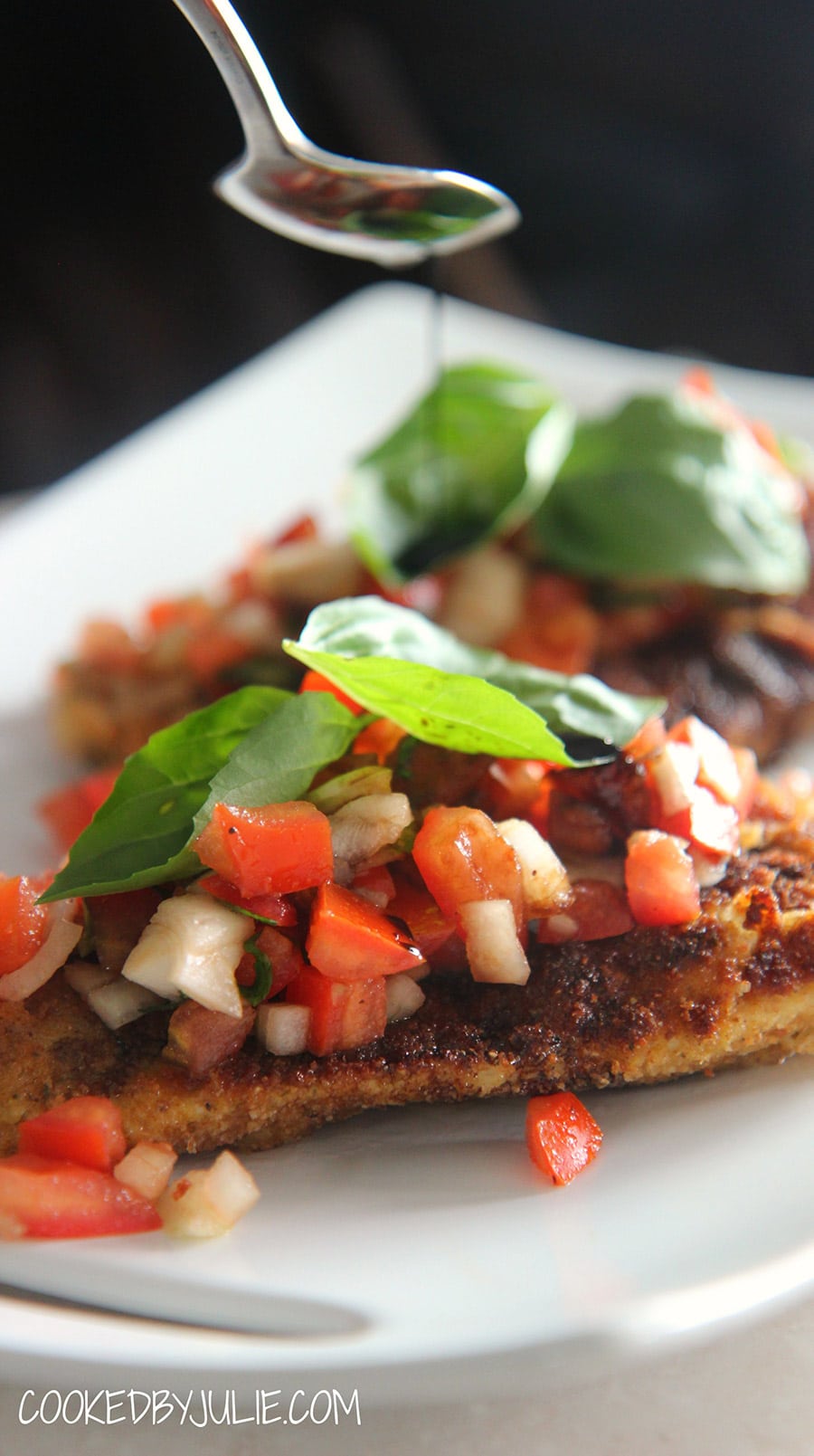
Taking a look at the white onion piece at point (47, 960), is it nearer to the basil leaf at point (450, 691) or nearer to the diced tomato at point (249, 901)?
the diced tomato at point (249, 901)

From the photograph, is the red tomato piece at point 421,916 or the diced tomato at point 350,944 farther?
the red tomato piece at point 421,916

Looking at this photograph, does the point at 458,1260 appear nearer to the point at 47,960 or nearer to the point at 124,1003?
the point at 124,1003

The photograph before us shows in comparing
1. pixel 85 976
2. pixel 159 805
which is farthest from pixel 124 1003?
pixel 159 805

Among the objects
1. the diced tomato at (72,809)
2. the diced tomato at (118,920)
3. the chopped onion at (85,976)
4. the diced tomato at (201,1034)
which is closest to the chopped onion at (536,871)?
the diced tomato at (201,1034)

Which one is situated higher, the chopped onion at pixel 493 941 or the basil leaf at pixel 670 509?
the chopped onion at pixel 493 941

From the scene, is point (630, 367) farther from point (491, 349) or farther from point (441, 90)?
point (441, 90)

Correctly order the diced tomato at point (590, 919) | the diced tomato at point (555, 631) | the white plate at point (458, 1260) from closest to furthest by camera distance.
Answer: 1. the white plate at point (458, 1260)
2. the diced tomato at point (590, 919)
3. the diced tomato at point (555, 631)

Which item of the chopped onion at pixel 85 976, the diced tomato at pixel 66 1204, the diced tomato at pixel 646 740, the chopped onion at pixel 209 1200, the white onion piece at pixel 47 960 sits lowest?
the chopped onion at pixel 209 1200

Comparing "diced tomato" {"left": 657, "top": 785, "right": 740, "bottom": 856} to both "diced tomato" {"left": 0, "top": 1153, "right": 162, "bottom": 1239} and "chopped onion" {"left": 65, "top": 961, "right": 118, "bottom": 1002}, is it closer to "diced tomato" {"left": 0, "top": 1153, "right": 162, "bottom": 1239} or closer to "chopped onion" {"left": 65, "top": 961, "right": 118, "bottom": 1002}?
"chopped onion" {"left": 65, "top": 961, "right": 118, "bottom": 1002}
